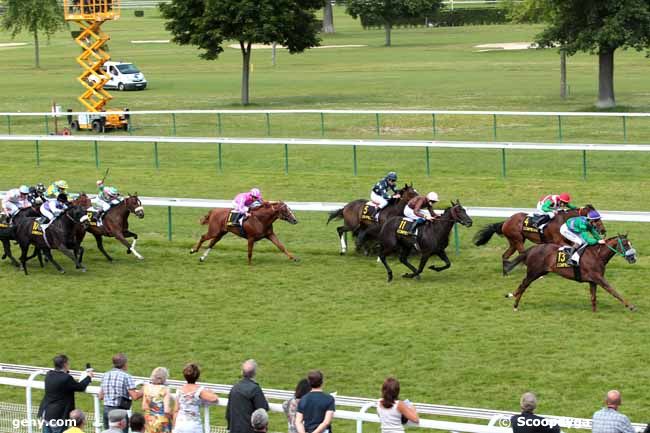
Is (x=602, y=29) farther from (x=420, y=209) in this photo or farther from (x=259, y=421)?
(x=259, y=421)

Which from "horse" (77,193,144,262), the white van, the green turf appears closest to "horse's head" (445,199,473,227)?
the green turf

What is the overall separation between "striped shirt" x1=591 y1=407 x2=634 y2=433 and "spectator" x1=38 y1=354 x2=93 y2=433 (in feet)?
13.3

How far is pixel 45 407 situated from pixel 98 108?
31.9m

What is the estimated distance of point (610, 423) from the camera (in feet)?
28.3

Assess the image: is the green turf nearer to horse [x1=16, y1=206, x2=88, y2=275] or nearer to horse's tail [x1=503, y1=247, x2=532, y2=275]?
horse's tail [x1=503, y1=247, x2=532, y2=275]

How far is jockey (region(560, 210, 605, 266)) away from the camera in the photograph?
15.6 meters

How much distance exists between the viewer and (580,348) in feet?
46.0

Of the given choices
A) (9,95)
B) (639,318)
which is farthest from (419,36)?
(639,318)

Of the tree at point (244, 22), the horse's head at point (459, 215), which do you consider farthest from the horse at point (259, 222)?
the tree at point (244, 22)

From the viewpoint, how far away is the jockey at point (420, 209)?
17.7m

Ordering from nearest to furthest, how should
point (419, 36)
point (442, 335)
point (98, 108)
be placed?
point (442, 335) → point (98, 108) → point (419, 36)

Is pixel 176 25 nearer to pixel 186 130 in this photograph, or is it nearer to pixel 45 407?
pixel 186 130

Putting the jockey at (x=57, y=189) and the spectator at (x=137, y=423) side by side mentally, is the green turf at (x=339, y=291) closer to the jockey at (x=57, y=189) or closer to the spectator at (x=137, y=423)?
the jockey at (x=57, y=189)

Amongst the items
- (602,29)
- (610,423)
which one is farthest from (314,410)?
(602,29)
